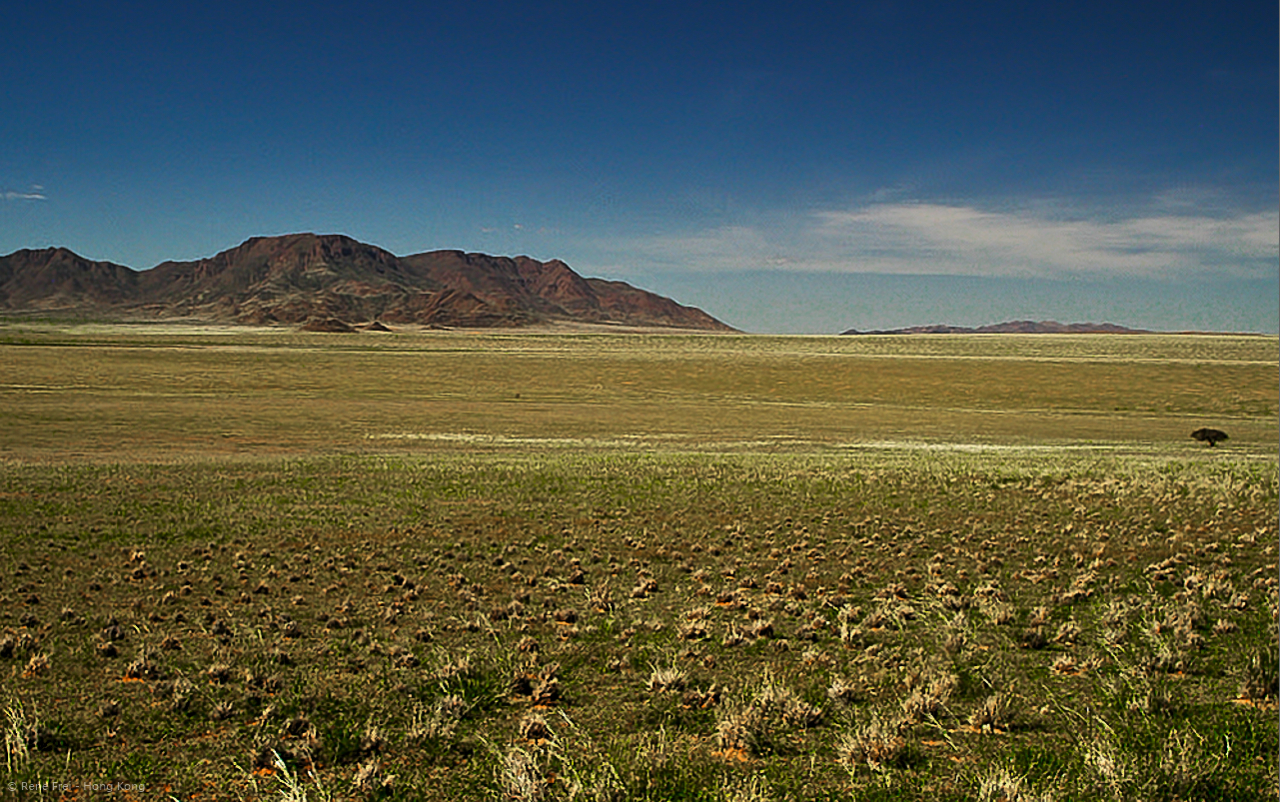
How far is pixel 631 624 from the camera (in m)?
→ 9.79

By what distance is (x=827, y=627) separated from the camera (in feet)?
31.7

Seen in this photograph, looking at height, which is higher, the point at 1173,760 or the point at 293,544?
the point at 1173,760

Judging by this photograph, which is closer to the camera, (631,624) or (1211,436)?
(631,624)

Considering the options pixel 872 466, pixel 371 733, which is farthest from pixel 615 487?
pixel 371 733

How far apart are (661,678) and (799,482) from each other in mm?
15767

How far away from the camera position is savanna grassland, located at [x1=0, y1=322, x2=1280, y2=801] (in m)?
5.80

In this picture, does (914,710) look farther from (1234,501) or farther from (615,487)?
(1234,501)

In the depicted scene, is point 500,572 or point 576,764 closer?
point 576,764

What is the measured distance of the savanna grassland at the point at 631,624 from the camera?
19.0 feet

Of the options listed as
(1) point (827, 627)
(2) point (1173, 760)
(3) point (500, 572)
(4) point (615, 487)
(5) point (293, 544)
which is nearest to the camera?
(2) point (1173, 760)

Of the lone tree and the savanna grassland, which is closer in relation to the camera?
the savanna grassland

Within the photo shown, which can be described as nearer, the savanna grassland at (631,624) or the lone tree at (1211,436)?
the savanna grassland at (631,624)

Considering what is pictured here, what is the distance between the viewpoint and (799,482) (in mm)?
22719

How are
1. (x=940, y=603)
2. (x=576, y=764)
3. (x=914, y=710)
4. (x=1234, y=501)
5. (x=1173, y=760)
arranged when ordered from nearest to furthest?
(x=1173, y=760) < (x=576, y=764) < (x=914, y=710) < (x=940, y=603) < (x=1234, y=501)
